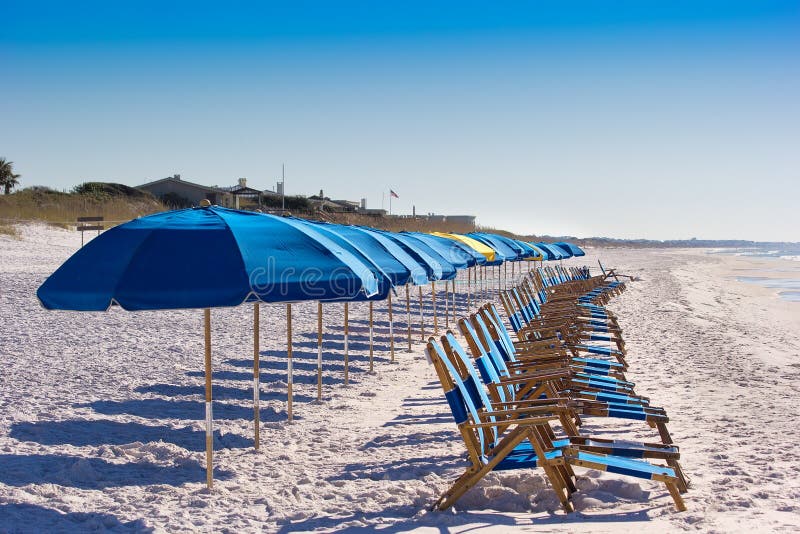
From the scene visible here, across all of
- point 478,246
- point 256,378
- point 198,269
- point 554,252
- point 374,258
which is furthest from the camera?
point 554,252

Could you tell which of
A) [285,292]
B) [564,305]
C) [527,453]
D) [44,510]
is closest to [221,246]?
[285,292]

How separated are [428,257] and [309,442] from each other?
139 inches

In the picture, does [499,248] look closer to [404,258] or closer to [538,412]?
[404,258]

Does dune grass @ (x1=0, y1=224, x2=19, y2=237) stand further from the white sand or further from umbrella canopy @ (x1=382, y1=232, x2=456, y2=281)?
umbrella canopy @ (x1=382, y1=232, x2=456, y2=281)

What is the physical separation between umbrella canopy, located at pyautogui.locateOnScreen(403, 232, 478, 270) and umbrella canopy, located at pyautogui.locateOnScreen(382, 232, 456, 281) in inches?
18.4

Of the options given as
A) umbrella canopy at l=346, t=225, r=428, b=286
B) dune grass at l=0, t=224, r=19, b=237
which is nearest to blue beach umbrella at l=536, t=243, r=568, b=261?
dune grass at l=0, t=224, r=19, b=237

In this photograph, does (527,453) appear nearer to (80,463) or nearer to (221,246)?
(221,246)

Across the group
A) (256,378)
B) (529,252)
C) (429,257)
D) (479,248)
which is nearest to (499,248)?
(479,248)

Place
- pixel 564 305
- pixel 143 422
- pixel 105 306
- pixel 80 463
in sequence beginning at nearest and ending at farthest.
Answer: pixel 105 306, pixel 80 463, pixel 143 422, pixel 564 305

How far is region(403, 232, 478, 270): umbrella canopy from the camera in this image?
420 inches

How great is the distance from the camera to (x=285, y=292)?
13.4ft

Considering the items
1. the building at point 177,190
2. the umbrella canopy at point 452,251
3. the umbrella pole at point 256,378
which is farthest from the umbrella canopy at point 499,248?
the building at point 177,190

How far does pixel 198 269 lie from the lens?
404 centimetres

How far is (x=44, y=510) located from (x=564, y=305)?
329 inches
